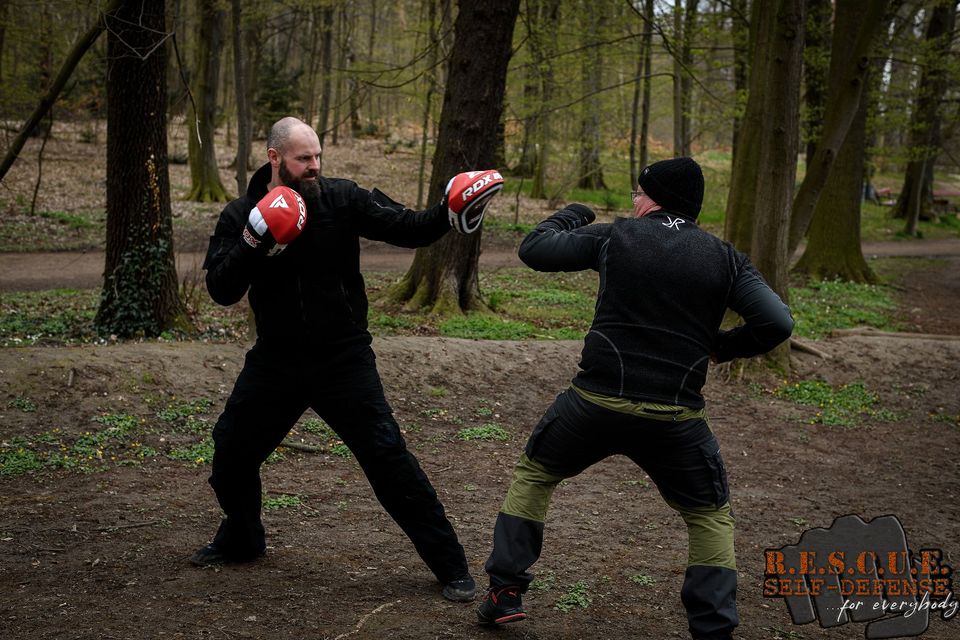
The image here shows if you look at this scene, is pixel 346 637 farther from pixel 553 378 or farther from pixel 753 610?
pixel 553 378

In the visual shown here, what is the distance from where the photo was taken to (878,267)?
776 inches

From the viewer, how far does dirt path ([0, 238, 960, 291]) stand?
44.0 ft

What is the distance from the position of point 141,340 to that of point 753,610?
6509 mm

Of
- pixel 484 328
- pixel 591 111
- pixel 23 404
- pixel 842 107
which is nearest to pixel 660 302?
pixel 23 404

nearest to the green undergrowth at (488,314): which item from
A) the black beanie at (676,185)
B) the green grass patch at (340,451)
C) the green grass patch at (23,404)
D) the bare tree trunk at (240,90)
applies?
the green grass patch at (23,404)

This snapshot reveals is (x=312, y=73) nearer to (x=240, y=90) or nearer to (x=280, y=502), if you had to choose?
(x=240, y=90)

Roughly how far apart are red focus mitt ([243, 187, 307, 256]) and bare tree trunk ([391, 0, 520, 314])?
6.74 m

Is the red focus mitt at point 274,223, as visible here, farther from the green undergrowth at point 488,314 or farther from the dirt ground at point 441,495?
the green undergrowth at point 488,314

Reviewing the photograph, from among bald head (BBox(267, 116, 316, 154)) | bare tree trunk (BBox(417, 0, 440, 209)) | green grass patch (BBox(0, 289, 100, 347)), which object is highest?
bare tree trunk (BBox(417, 0, 440, 209))

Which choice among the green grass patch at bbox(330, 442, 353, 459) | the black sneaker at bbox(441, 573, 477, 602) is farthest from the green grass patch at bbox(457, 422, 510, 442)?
the black sneaker at bbox(441, 573, 477, 602)

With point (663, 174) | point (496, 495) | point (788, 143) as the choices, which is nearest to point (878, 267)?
point (788, 143)

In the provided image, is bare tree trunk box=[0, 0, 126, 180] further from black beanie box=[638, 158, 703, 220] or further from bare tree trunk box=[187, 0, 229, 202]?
bare tree trunk box=[187, 0, 229, 202]

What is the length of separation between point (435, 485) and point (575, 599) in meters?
2.15

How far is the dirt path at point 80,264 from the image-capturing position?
13.4 metres
